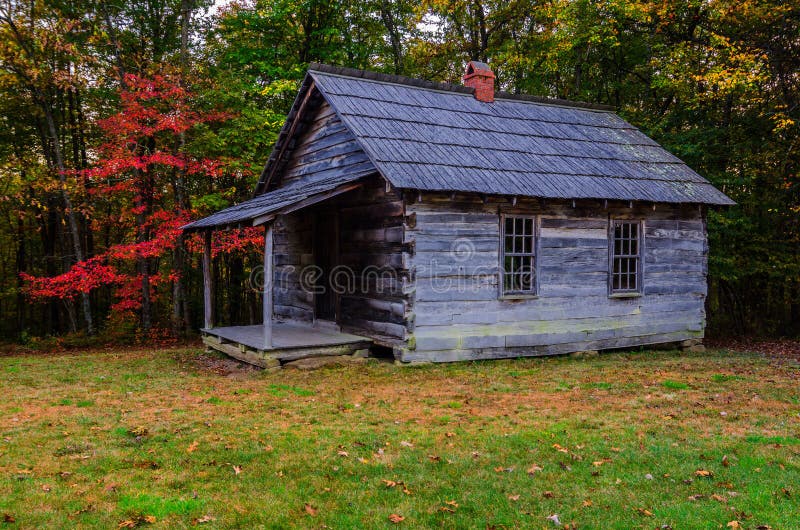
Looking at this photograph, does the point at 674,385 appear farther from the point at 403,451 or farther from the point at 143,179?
the point at 143,179

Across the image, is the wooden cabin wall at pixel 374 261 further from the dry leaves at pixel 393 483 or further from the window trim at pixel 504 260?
the dry leaves at pixel 393 483

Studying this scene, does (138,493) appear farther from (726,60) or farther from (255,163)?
(726,60)

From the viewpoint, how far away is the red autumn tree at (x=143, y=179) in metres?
16.5

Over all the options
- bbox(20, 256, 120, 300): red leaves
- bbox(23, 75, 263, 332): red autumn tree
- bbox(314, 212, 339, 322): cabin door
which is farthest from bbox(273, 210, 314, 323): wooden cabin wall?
bbox(20, 256, 120, 300): red leaves

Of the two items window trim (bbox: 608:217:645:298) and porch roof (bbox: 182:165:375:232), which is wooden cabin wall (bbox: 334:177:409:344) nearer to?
porch roof (bbox: 182:165:375:232)

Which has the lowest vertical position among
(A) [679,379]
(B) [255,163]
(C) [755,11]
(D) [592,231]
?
(A) [679,379]

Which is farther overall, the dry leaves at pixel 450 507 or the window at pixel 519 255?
the window at pixel 519 255

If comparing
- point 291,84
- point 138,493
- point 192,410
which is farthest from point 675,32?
point 138,493

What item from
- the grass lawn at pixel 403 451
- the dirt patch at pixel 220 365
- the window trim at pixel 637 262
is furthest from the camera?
the window trim at pixel 637 262

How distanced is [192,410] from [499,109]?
11.3 meters

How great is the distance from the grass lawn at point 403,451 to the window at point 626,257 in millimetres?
3743

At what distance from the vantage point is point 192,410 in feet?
26.7

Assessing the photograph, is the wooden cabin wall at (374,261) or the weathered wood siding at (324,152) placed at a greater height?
the weathered wood siding at (324,152)

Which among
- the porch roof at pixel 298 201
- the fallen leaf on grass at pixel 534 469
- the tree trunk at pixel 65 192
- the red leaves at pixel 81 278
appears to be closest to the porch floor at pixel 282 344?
the porch roof at pixel 298 201
